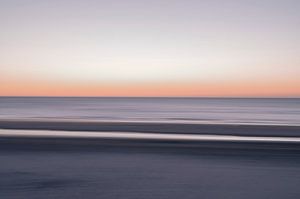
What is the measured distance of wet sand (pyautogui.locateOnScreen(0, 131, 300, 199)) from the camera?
7445mm

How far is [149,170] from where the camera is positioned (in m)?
9.48

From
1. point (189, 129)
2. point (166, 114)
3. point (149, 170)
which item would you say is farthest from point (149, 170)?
point (166, 114)

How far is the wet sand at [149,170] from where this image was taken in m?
7.45

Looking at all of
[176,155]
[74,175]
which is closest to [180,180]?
[74,175]

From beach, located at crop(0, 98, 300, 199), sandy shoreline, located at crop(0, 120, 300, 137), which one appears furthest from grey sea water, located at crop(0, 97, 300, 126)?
beach, located at crop(0, 98, 300, 199)

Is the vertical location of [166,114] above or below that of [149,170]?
below

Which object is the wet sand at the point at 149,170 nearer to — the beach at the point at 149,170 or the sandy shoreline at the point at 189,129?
the beach at the point at 149,170

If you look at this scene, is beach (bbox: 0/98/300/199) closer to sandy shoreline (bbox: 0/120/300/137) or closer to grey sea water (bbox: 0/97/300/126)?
sandy shoreline (bbox: 0/120/300/137)

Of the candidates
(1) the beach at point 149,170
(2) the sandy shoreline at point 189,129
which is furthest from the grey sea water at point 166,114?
(1) the beach at point 149,170

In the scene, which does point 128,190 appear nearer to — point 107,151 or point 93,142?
point 107,151

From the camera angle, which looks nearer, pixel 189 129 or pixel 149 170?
pixel 149 170

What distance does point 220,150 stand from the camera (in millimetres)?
12984

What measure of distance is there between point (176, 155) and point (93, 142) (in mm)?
4520

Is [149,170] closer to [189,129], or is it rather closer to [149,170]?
[149,170]
